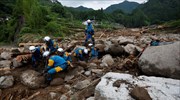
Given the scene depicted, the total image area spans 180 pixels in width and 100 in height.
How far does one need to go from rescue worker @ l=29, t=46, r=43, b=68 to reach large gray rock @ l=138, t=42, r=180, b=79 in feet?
10.6

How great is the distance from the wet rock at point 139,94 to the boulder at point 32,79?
270 centimetres

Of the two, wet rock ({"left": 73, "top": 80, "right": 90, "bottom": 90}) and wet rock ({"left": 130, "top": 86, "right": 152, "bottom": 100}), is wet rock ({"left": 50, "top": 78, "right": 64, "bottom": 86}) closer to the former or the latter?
wet rock ({"left": 73, "top": 80, "right": 90, "bottom": 90})

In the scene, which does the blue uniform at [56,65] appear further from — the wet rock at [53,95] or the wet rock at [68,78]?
the wet rock at [53,95]

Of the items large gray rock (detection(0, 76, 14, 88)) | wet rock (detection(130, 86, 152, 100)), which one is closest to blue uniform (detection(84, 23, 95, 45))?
large gray rock (detection(0, 76, 14, 88))

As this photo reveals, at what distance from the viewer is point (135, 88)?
2.99 meters

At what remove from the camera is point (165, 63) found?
3965 millimetres

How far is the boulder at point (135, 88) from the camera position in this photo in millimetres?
2906

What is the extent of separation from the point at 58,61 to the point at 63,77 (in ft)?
1.60

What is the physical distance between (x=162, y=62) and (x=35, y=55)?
3.81m

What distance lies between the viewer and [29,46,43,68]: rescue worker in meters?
5.78

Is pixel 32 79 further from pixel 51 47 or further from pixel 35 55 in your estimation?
pixel 51 47

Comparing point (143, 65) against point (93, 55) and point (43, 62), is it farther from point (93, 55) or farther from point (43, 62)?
point (43, 62)

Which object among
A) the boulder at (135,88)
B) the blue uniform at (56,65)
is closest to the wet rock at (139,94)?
the boulder at (135,88)

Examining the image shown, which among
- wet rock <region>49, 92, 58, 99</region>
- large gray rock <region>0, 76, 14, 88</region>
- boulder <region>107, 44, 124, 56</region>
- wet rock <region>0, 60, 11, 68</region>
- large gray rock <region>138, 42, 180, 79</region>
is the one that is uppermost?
large gray rock <region>138, 42, 180, 79</region>
